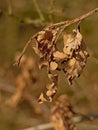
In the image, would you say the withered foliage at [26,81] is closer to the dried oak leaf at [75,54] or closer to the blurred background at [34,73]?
the blurred background at [34,73]

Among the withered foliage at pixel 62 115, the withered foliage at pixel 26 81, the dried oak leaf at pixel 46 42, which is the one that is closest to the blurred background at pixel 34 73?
the withered foliage at pixel 26 81

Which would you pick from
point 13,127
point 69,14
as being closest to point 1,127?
point 13,127

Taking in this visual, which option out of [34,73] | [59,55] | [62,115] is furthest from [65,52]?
[34,73]

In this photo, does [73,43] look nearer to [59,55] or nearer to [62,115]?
[59,55]

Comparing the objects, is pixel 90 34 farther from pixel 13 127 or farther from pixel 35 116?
pixel 13 127

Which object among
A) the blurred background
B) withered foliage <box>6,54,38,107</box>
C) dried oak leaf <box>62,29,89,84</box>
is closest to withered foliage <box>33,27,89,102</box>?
dried oak leaf <box>62,29,89,84</box>

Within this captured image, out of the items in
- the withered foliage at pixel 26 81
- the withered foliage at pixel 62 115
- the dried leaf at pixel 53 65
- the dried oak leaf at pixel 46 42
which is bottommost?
the dried leaf at pixel 53 65
